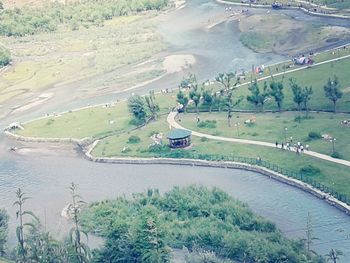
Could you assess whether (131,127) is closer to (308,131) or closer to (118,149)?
(118,149)

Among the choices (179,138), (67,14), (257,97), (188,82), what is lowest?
(67,14)

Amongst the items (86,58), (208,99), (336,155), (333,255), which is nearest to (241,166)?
(336,155)

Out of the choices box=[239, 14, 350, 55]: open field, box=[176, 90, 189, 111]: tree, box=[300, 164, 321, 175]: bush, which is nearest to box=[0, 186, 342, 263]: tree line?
box=[300, 164, 321, 175]: bush

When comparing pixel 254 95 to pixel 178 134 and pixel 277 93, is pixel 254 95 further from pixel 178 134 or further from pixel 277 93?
pixel 178 134

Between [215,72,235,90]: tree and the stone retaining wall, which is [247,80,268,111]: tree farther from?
the stone retaining wall

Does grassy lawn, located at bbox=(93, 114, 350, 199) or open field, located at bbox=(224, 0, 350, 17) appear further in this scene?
open field, located at bbox=(224, 0, 350, 17)

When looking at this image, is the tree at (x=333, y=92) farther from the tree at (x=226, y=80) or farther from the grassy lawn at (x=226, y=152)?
the tree at (x=226, y=80)
